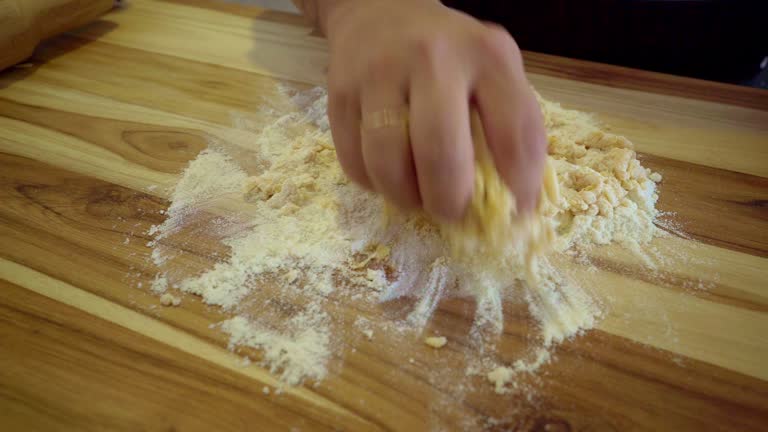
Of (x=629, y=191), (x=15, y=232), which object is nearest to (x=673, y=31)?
(x=629, y=191)

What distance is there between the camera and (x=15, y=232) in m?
0.63

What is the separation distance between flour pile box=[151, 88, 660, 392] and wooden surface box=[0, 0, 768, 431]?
2cm

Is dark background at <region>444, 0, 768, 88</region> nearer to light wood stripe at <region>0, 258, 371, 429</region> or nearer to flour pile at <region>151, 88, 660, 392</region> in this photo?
flour pile at <region>151, 88, 660, 392</region>

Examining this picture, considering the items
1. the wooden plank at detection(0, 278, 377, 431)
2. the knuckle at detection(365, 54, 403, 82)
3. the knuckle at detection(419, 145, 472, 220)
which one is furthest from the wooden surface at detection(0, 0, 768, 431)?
the knuckle at detection(365, 54, 403, 82)

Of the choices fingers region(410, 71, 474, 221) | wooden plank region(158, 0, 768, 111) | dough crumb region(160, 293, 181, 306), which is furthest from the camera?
wooden plank region(158, 0, 768, 111)

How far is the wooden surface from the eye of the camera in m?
0.45

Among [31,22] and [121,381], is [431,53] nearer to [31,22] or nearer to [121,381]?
[121,381]

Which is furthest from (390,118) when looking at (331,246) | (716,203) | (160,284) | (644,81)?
(644,81)

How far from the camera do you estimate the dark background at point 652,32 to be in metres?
0.86

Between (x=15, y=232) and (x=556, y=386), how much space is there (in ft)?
2.03

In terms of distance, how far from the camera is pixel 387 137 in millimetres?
458

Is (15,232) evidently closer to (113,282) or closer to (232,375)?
(113,282)

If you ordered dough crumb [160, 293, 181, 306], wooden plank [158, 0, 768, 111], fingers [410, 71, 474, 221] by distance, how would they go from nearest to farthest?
fingers [410, 71, 474, 221] → dough crumb [160, 293, 181, 306] → wooden plank [158, 0, 768, 111]

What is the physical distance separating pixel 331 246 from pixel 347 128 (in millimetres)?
155
